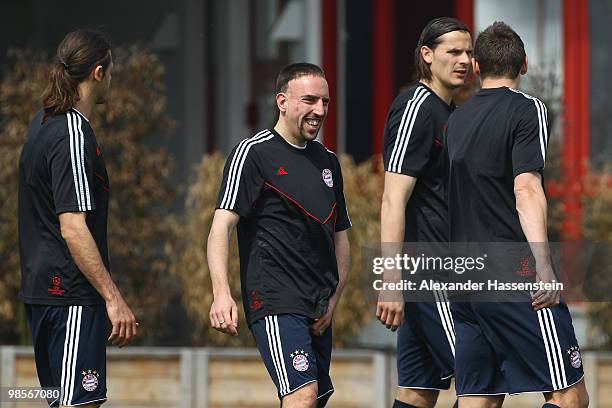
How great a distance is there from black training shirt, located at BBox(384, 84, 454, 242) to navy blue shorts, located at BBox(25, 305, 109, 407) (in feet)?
5.35

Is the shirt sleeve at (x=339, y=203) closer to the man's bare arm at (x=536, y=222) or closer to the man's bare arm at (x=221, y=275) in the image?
the man's bare arm at (x=221, y=275)

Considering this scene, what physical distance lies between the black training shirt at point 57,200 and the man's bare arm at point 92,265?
60 mm

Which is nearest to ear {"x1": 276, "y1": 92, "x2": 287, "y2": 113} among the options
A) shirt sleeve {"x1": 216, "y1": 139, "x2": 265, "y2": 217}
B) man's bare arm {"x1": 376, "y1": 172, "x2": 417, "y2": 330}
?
shirt sleeve {"x1": 216, "y1": 139, "x2": 265, "y2": 217}

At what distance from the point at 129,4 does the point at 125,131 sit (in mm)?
3035

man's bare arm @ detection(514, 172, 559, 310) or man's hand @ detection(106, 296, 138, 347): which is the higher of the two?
man's bare arm @ detection(514, 172, 559, 310)

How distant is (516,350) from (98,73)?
222 centimetres

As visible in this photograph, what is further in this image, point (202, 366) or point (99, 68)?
point (202, 366)

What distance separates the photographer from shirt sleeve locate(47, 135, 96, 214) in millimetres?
6570

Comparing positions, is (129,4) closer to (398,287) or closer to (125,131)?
(125,131)

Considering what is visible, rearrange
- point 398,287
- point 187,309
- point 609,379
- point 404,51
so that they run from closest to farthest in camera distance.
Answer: point 398,287
point 609,379
point 187,309
point 404,51

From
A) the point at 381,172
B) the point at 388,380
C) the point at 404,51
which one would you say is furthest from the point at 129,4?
the point at 388,380

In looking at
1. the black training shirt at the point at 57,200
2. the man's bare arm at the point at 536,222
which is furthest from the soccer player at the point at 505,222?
the black training shirt at the point at 57,200

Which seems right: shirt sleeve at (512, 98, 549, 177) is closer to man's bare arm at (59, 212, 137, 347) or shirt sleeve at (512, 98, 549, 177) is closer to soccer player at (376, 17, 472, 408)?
soccer player at (376, 17, 472, 408)

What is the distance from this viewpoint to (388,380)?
33.2ft
